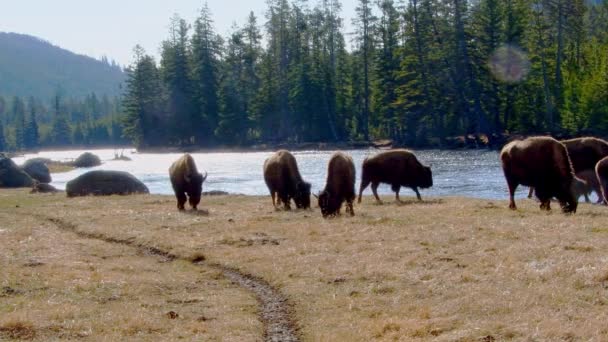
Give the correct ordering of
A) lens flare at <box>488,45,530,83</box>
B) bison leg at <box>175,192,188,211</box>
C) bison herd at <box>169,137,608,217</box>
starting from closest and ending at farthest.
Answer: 1. bison herd at <box>169,137,608,217</box>
2. bison leg at <box>175,192,188,211</box>
3. lens flare at <box>488,45,530,83</box>

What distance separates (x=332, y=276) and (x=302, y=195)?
1203 cm

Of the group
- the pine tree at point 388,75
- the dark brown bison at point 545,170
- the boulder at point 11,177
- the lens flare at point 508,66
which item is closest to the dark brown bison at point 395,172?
the dark brown bison at point 545,170

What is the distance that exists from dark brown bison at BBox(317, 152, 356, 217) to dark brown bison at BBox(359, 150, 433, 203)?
5.60m

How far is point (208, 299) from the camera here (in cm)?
1330

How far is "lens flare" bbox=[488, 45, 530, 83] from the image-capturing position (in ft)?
266

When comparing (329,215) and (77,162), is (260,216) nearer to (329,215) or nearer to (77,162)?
(329,215)

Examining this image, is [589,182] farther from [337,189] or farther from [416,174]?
[337,189]

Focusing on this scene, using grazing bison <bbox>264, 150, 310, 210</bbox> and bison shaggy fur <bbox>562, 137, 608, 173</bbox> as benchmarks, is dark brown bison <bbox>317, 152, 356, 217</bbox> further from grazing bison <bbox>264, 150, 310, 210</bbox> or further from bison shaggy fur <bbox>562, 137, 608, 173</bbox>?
bison shaggy fur <bbox>562, 137, 608, 173</bbox>

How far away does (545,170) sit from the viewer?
21844 mm

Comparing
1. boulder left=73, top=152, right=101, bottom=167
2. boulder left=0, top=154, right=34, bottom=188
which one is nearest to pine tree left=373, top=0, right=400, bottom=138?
boulder left=73, top=152, right=101, bottom=167

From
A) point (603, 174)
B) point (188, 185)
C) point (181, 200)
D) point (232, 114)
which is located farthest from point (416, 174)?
point (232, 114)

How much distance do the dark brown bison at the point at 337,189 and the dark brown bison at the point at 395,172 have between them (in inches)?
220

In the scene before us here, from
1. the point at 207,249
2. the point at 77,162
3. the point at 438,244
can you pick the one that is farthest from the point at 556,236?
the point at 77,162

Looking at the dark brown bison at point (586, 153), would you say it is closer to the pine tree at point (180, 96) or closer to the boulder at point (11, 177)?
the boulder at point (11, 177)
